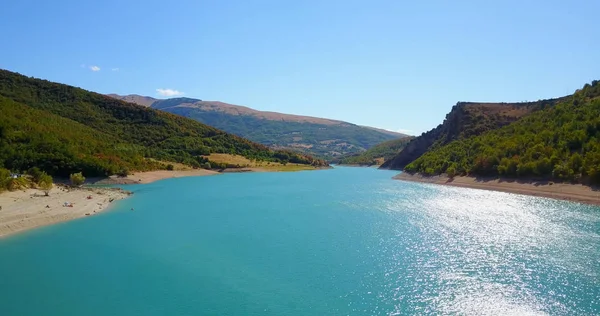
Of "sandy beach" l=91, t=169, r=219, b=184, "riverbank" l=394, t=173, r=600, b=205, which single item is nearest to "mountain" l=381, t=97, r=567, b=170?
"riverbank" l=394, t=173, r=600, b=205

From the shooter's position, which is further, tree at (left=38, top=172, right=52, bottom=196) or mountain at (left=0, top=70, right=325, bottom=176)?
mountain at (left=0, top=70, right=325, bottom=176)

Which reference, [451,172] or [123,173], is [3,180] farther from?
[451,172]

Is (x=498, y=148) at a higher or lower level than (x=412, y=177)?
higher

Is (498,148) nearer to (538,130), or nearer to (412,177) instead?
(538,130)

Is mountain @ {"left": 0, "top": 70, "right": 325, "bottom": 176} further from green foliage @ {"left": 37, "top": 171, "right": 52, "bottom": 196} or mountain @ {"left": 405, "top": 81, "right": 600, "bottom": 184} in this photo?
mountain @ {"left": 405, "top": 81, "right": 600, "bottom": 184}

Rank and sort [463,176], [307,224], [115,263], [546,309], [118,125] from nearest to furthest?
[546,309], [115,263], [307,224], [463,176], [118,125]

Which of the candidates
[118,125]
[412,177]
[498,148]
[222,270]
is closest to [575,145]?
[498,148]
